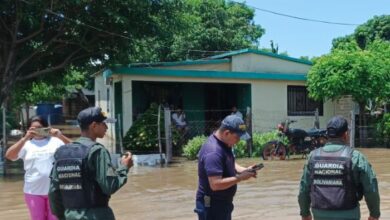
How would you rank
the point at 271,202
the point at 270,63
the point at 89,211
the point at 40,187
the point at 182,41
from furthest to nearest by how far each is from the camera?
1. the point at 182,41
2. the point at 270,63
3. the point at 271,202
4. the point at 40,187
5. the point at 89,211

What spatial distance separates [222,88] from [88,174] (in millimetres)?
20330

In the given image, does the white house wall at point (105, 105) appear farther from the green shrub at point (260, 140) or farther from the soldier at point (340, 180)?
the soldier at point (340, 180)

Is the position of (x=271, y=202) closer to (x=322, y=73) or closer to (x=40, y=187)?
(x=40, y=187)

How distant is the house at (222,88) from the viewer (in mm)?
20444

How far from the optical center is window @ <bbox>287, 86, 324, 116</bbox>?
2317 cm

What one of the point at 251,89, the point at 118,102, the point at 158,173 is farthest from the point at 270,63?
the point at 158,173

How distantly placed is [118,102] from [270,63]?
20.5 feet

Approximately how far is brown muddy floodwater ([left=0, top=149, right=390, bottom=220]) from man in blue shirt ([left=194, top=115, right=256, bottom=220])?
13.0 feet

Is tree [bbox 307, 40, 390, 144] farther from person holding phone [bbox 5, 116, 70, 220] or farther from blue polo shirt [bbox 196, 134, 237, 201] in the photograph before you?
blue polo shirt [bbox 196, 134, 237, 201]

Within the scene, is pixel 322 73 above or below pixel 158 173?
above

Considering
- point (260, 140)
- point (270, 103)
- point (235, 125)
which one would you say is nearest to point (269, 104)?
point (270, 103)

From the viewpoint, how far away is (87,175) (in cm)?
405

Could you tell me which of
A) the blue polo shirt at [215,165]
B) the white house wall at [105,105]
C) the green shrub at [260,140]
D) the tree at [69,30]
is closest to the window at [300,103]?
the green shrub at [260,140]

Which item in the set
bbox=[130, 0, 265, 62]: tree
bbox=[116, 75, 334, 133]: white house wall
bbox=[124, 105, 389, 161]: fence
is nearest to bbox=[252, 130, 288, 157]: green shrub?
bbox=[124, 105, 389, 161]: fence
